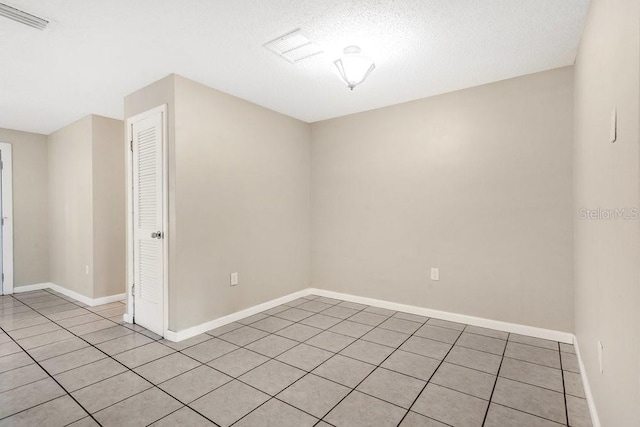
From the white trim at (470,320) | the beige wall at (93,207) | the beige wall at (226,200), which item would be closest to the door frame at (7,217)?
the beige wall at (93,207)

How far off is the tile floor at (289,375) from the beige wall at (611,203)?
0.50 meters

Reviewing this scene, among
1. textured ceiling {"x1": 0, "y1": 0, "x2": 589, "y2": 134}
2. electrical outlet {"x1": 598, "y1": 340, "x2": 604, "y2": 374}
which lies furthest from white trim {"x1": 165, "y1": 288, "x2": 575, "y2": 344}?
textured ceiling {"x1": 0, "y1": 0, "x2": 589, "y2": 134}

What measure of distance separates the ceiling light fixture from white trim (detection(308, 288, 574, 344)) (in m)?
2.49

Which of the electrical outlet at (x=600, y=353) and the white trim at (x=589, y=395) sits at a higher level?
the electrical outlet at (x=600, y=353)

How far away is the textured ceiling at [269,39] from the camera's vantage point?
78.0 inches

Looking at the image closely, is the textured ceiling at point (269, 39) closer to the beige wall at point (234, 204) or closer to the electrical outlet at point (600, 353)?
the beige wall at point (234, 204)

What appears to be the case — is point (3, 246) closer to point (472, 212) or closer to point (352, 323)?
point (352, 323)

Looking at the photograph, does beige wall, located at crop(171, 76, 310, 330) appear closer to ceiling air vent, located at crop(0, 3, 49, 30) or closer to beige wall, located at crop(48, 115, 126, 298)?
ceiling air vent, located at crop(0, 3, 49, 30)

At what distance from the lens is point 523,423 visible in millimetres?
1765

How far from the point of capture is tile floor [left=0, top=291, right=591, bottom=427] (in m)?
1.85

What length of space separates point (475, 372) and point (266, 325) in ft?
6.32

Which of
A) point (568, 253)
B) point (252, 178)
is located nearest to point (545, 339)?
point (568, 253)

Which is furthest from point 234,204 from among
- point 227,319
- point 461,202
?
point 461,202

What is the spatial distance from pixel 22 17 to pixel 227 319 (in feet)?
9.19
